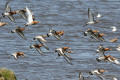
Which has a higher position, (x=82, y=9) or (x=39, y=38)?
(x=39, y=38)

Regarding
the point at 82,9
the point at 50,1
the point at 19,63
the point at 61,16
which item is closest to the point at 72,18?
the point at 61,16

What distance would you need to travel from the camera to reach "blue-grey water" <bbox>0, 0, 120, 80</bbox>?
29.8 meters

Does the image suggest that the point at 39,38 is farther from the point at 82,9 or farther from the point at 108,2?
the point at 108,2

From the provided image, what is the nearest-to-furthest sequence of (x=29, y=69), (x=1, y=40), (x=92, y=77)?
1. (x=92, y=77)
2. (x=29, y=69)
3. (x=1, y=40)

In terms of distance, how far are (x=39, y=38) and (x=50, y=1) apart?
97.8 ft

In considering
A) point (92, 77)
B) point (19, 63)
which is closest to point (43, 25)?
point (19, 63)

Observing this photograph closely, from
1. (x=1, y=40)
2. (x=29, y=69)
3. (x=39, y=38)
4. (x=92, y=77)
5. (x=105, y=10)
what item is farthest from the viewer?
(x=105, y=10)

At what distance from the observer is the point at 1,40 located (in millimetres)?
37406

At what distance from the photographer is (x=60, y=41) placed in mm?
37000

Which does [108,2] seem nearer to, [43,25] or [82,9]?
[82,9]

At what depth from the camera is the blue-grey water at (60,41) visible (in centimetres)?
2975

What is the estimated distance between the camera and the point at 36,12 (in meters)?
47.4

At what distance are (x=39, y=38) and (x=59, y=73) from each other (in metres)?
6.47

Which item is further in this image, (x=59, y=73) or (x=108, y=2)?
(x=108, y=2)
